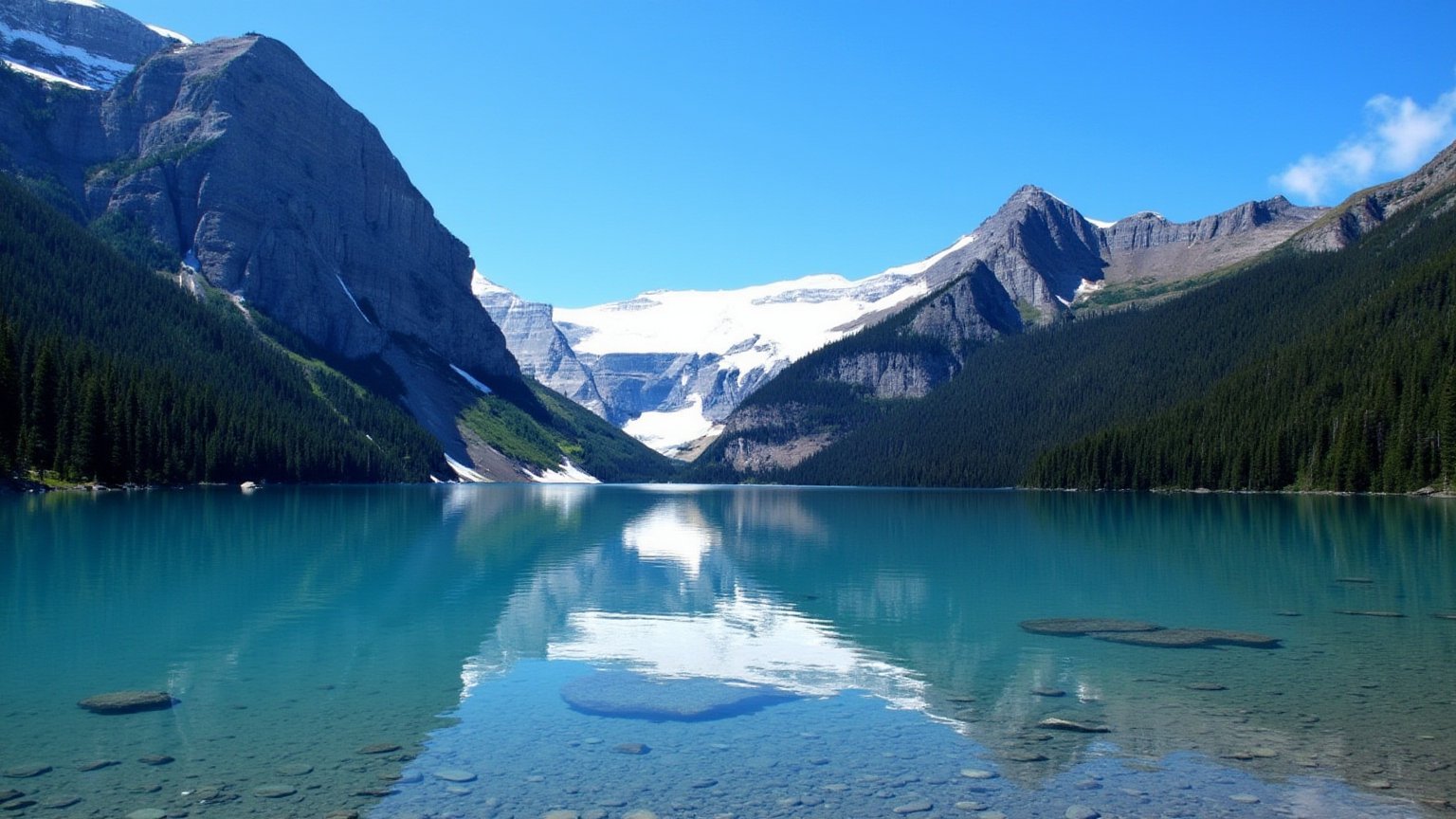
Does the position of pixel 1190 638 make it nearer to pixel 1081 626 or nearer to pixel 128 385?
pixel 1081 626

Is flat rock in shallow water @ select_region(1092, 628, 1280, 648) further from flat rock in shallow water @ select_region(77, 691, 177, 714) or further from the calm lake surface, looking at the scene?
flat rock in shallow water @ select_region(77, 691, 177, 714)

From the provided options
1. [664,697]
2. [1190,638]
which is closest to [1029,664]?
[1190,638]

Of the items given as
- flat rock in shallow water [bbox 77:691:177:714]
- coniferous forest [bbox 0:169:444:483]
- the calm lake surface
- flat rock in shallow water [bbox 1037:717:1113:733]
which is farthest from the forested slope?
coniferous forest [bbox 0:169:444:483]

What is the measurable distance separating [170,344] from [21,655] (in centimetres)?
15953

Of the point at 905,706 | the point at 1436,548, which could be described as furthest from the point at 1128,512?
the point at 905,706

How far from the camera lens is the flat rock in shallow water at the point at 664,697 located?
19.7 m

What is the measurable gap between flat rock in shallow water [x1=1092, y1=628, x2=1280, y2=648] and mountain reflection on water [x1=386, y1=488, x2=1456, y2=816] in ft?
2.39

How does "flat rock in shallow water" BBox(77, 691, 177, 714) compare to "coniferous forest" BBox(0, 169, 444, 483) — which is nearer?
"flat rock in shallow water" BBox(77, 691, 177, 714)

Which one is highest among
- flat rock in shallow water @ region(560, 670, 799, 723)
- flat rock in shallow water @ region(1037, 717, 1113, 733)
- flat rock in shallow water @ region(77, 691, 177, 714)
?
flat rock in shallow water @ region(77, 691, 177, 714)

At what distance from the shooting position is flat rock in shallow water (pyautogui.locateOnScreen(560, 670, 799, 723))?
19734 millimetres

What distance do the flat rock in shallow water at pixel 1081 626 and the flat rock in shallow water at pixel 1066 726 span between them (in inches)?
402

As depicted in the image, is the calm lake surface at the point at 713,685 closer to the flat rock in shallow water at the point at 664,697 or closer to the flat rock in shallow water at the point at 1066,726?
the flat rock in shallow water at the point at 664,697

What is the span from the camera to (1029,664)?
24188mm

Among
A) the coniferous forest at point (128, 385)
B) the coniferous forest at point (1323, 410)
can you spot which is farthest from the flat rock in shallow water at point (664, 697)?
the coniferous forest at point (1323, 410)
